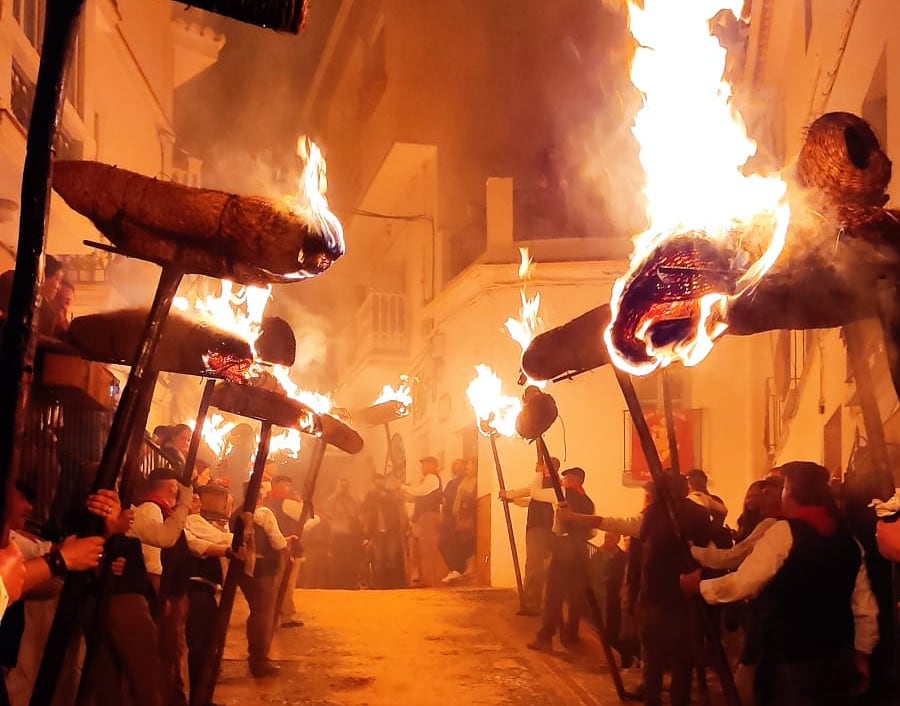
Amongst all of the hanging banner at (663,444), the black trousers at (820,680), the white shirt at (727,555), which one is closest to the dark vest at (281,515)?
the hanging banner at (663,444)

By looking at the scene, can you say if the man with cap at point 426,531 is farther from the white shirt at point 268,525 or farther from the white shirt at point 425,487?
the white shirt at point 268,525

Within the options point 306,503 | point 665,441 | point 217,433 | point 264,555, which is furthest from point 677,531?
point 217,433

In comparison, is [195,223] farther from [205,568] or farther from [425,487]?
[425,487]

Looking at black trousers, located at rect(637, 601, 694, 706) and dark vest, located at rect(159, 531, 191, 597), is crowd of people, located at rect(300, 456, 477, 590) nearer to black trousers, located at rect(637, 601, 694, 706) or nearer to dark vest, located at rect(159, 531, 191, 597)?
dark vest, located at rect(159, 531, 191, 597)

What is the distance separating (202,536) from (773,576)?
5439 millimetres

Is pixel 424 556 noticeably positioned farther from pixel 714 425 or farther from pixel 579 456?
pixel 714 425

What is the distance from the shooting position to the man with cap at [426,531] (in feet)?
59.9

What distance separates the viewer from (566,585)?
1169 centimetres

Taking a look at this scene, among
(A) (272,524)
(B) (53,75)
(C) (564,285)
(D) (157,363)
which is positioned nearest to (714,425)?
(C) (564,285)

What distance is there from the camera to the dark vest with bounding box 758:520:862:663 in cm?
535

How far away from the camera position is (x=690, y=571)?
623 centimetres

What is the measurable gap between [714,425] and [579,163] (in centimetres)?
818

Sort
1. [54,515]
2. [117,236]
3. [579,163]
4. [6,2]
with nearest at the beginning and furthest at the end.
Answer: [117,236]
[54,515]
[6,2]
[579,163]

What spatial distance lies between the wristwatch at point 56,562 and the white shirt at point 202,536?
4269 millimetres
